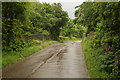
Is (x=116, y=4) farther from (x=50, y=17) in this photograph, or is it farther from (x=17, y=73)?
(x=50, y=17)

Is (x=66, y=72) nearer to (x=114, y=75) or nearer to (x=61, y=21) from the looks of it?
(x=114, y=75)

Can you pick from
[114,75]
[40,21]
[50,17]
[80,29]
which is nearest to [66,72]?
[114,75]

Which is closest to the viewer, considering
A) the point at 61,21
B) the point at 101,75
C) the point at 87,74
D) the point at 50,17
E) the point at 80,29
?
the point at 101,75

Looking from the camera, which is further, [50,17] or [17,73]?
[50,17]

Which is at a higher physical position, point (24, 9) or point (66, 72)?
point (24, 9)

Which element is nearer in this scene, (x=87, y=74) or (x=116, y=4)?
(x=116, y=4)

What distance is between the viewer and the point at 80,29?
91438 mm

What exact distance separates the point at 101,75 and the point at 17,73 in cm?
488

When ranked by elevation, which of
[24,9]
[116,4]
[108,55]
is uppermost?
[24,9]

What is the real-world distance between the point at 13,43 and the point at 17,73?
6.18 metres

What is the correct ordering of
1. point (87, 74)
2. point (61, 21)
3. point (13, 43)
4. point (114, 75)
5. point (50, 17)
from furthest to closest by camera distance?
point (61, 21) → point (50, 17) → point (13, 43) → point (87, 74) → point (114, 75)

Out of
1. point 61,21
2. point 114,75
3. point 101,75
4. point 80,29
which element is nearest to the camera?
point 114,75

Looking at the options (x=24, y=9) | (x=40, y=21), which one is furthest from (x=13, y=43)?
(x=40, y=21)

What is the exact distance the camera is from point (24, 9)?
15.2 metres
